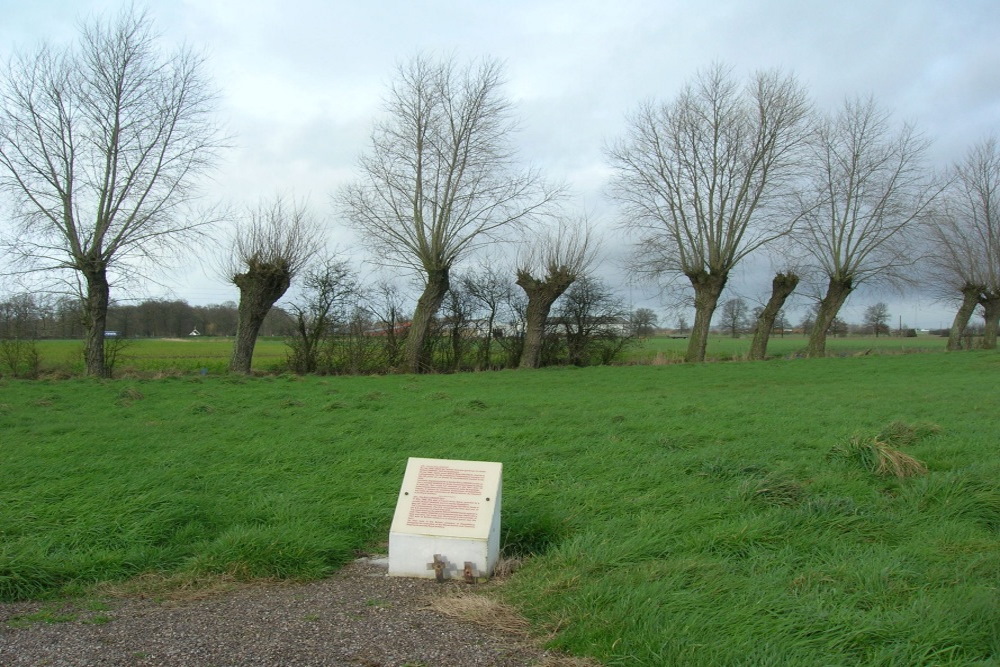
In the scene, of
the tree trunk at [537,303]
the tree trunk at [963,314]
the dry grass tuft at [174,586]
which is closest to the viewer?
the dry grass tuft at [174,586]

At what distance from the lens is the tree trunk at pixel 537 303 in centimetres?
2672

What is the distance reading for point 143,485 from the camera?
6.32 meters

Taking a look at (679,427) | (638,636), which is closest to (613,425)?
(679,427)

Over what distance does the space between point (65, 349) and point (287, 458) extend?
2123cm

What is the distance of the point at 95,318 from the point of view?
19891 mm

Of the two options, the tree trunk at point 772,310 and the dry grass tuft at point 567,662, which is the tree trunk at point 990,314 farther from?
the dry grass tuft at point 567,662

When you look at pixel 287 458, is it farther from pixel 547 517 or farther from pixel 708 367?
pixel 708 367

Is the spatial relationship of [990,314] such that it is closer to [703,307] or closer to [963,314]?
[963,314]

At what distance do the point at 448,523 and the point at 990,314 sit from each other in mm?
47388

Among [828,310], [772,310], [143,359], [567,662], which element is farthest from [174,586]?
[828,310]

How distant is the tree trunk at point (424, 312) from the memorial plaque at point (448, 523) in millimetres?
20473

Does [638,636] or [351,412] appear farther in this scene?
[351,412]

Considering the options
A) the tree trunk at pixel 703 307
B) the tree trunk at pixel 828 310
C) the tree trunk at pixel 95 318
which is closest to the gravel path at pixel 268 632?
the tree trunk at pixel 95 318

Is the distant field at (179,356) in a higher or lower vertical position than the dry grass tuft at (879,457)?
higher
